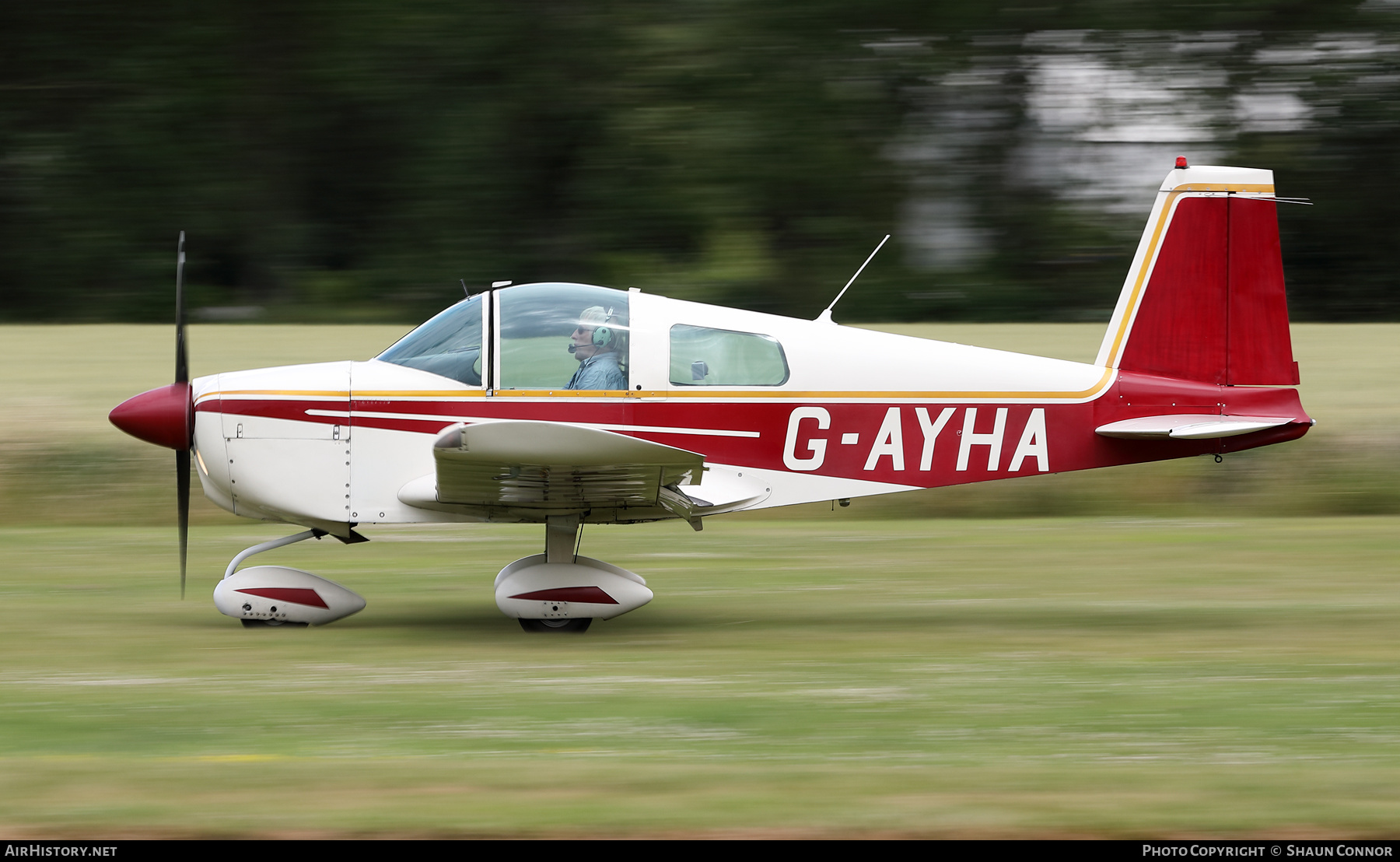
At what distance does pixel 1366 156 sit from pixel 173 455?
19.3m

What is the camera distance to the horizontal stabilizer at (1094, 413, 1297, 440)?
24.2ft

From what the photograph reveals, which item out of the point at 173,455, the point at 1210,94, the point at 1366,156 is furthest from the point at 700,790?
the point at 1366,156

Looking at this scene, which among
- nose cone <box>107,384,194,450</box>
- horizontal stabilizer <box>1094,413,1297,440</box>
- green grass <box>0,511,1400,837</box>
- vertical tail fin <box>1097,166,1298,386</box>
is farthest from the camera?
vertical tail fin <box>1097,166,1298,386</box>

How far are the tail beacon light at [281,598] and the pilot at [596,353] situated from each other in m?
1.69

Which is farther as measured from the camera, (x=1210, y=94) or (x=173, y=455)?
(x=1210, y=94)

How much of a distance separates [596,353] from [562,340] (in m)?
0.18

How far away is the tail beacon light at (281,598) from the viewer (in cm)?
730

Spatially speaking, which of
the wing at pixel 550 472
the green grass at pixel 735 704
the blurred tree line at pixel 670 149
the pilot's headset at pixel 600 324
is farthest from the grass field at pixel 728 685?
the blurred tree line at pixel 670 149

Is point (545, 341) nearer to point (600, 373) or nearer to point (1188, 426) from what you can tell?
point (600, 373)

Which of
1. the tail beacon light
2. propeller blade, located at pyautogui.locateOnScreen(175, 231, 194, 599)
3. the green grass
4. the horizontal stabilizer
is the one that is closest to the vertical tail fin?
the horizontal stabilizer

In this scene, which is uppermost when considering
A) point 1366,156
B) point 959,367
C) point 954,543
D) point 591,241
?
point 1366,156

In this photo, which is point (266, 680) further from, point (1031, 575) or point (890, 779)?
point (1031, 575)

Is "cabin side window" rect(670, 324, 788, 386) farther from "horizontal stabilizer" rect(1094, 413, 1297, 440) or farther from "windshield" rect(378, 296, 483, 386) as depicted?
"horizontal stabilizer" rect(1094, 413, 1297, 440)

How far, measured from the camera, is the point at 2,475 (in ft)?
39.8
